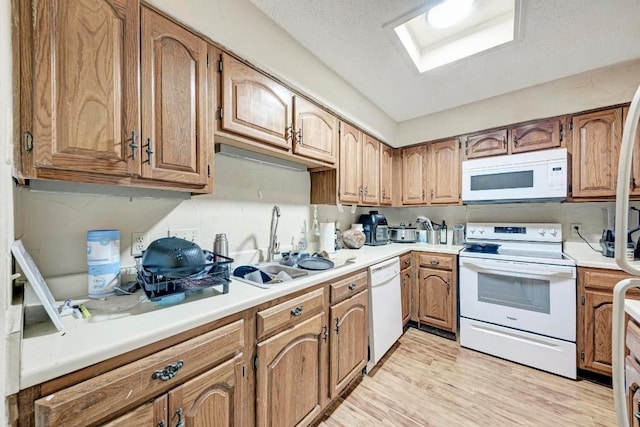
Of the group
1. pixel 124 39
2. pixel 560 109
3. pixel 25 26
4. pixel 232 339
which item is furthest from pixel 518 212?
pixel 25 26

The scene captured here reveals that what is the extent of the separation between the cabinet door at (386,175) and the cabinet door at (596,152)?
158cm

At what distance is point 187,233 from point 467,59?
91.8 inches

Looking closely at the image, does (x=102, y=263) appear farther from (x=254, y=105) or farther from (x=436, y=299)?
(x=436, y=299)

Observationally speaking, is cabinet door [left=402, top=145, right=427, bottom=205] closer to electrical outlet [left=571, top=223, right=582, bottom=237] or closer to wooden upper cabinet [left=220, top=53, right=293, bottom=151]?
electrical outlet [left=571, top=223, right=582, bottom=237]

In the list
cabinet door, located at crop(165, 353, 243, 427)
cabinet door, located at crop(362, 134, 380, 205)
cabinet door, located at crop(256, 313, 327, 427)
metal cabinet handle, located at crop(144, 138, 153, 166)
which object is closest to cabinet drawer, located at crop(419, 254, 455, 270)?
cabinet door, located at crop(362, 134, 380, 205)

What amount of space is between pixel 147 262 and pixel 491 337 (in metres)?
2.61

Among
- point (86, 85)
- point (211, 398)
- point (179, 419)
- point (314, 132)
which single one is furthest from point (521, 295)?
point (86, 85)

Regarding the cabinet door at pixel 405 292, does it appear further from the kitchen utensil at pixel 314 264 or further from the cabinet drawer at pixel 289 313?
the cabinet drawer at pixel 289 313

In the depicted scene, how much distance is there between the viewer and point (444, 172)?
2732mm

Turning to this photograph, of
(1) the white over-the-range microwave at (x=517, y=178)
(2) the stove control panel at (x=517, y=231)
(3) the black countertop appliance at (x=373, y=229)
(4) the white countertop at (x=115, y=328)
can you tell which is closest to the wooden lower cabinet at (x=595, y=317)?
(2) the stove control panel at (x=517, y=231)

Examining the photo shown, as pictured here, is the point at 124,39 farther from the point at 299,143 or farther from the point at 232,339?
the point at 232,339

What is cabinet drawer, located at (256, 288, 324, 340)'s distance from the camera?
1072 millimetres

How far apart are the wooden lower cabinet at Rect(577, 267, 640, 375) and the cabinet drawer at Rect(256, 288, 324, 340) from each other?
6.46 ft

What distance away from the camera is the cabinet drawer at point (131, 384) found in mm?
593
